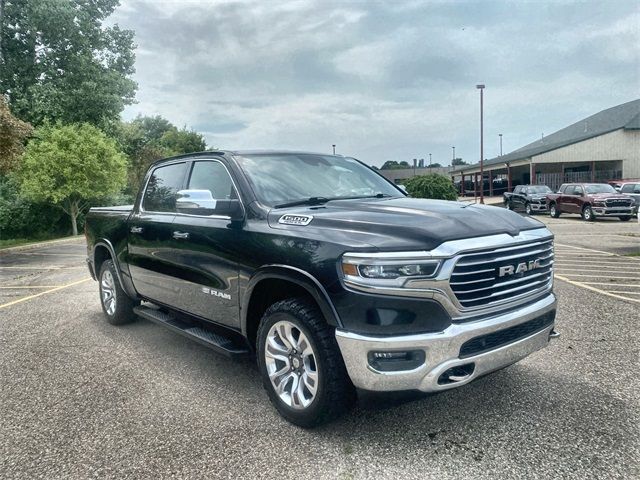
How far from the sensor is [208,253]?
3.95 metres

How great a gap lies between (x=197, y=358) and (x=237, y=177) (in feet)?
6.06

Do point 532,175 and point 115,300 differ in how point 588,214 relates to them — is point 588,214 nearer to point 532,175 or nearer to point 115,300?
point 532,175

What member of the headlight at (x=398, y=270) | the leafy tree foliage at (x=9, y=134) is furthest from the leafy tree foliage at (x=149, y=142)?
the headlight at (x=398, y=270)

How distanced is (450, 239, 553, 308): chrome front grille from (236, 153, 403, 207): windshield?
4.83 ft

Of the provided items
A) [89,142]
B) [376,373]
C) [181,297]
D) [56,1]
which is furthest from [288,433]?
[56,1]

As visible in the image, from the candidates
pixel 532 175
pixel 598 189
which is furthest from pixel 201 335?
pixel 532 175

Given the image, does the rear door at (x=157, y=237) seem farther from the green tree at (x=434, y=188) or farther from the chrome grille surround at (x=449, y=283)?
the green tree at (x=434, y=188)

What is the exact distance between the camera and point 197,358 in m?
4.69

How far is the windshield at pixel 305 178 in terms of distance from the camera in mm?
3885

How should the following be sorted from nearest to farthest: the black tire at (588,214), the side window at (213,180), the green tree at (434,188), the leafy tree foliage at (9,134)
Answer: the side window at (213,180), the leafy tree foliage at (9,134), the black tire at (588,214), the green tree at (434,188)

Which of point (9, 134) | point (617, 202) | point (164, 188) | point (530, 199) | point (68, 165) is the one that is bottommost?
point (530, 199)

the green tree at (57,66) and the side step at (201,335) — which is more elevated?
the green tree at (57,66)

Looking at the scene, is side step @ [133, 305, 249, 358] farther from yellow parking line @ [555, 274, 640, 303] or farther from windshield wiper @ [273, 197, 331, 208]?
yellow parking line @ [555, 274, 640, 303]

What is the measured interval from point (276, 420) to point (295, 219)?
1.36 m
